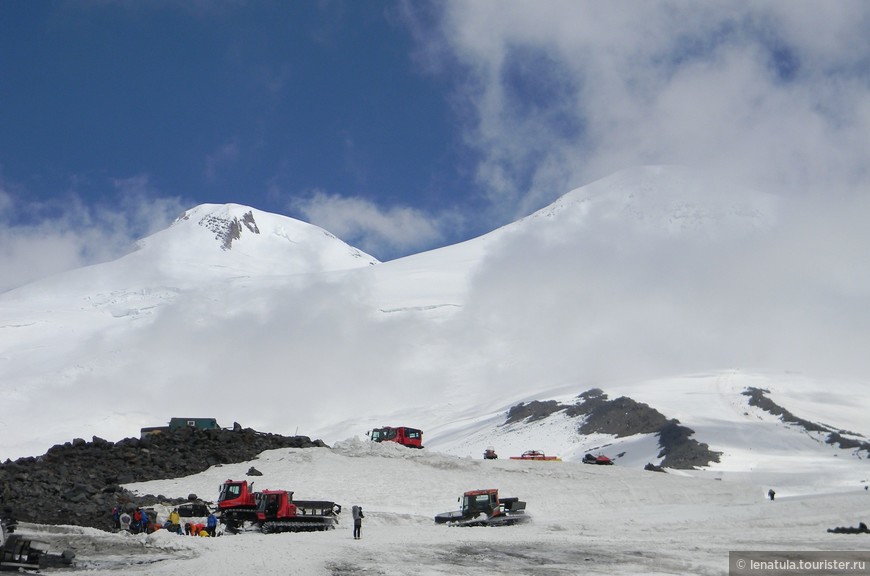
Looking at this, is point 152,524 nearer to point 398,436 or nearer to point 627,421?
point 398,436

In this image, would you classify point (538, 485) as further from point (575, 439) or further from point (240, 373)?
A: point (240, 373)

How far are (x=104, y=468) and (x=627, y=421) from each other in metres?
43.5

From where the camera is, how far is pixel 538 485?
3784 cm

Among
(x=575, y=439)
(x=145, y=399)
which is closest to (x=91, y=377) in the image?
(x=145, y=399)

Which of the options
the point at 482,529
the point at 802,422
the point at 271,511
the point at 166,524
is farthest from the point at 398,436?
the point at 802,422

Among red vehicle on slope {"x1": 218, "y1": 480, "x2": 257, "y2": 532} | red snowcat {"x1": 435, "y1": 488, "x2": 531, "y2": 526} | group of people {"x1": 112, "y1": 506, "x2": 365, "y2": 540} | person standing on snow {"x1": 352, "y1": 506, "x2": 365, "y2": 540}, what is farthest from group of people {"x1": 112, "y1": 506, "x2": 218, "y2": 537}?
red snowcat {"x1": 435, "y1": 488, "x2": 531, "y2": 526}

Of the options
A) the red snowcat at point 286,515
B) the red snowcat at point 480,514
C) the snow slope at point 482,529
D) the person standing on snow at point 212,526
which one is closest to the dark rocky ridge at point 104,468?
the snow slope at point 482,529

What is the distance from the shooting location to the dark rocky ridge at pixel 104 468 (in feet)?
95.6

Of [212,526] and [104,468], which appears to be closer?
[212,526]

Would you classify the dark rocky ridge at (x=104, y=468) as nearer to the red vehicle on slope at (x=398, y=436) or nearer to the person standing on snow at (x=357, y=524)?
the red vehicle on slope at (x=398, y=436)

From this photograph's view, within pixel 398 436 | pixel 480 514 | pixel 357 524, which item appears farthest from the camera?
pixel 398 436

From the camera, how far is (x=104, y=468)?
125ft

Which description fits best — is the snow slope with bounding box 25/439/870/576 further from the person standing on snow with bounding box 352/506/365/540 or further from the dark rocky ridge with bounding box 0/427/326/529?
the dark rocky ridge with bounding box 0/427/326/529

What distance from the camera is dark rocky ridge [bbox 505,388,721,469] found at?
Answer: 5431 centimetres
